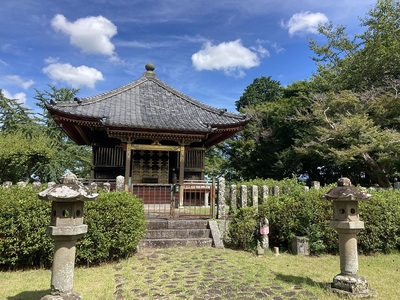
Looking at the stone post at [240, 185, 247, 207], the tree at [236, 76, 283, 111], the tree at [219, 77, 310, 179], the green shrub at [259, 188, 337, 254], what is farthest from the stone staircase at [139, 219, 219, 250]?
the tree at [236, 76, 283, 111]

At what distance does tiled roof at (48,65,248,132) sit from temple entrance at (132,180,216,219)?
250 cm

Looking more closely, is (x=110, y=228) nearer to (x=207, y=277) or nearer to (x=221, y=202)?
(x=207, y=277)

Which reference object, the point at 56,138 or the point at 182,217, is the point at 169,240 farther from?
the point at 56,138

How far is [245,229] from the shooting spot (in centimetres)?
845

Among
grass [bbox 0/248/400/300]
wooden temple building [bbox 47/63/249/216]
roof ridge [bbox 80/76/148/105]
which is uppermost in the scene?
roof ridge [bbox 80/76/148/105]

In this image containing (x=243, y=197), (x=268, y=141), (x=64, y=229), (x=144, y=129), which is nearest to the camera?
(x=64, y=229)

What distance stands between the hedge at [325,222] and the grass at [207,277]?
1.23 feet

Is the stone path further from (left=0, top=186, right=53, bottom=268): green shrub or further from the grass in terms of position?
(left=0, top=186, right=53, bottom=268): green shrub

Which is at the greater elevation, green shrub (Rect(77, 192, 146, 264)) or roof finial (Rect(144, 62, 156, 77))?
roof finial (Rect(144, 62, 156, 77))

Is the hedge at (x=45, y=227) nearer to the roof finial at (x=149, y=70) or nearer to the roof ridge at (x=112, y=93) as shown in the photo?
A: the roof ridge at (x=112, y=93)

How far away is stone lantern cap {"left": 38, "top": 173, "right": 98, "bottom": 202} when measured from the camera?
13.8 feet

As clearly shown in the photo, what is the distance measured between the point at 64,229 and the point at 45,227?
2552mm

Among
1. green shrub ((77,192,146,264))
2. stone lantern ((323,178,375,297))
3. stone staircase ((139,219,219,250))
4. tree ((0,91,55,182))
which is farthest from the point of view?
tree ((0,91,55,182))

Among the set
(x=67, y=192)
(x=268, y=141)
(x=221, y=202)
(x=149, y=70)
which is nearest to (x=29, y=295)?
(x=67, y=192)
